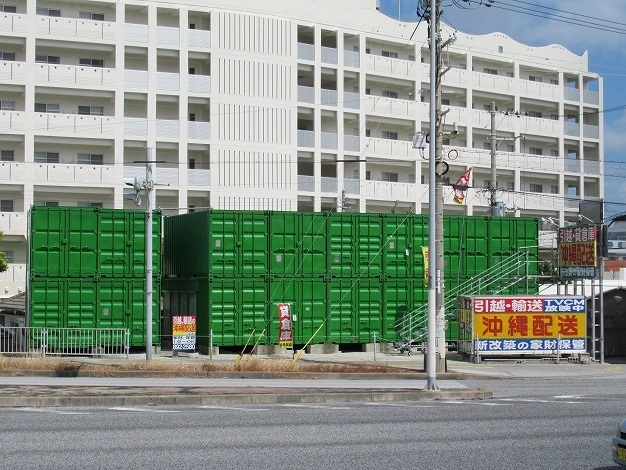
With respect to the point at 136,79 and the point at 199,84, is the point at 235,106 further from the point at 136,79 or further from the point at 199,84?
the point at 136,79

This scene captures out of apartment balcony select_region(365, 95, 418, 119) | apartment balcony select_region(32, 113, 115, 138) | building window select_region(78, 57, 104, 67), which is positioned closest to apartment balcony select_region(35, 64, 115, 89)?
building window select_region(78, 57, 104, 67)

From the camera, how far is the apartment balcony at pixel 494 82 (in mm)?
75312

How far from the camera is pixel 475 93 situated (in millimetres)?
75938

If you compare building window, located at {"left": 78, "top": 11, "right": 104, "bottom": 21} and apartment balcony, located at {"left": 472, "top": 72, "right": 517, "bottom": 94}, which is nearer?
building window, located at {"left": 78, "top": 11, "right": 104, "bottom": 21}

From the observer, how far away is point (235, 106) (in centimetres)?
6375

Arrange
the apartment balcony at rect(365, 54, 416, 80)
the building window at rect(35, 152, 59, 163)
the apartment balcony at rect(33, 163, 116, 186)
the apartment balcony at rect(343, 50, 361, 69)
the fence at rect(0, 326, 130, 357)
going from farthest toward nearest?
1. the apartment balcony at rect(365, 54, 416, 80)
2. the apartment balcony at rect(343, 50, 361, 69)
3. the building window at rect(35, 152, 59, 163)
4. the apartment balcony at rect(33, 163, 116, 186)
5. the fence at rect(0, 326, 130, 357)

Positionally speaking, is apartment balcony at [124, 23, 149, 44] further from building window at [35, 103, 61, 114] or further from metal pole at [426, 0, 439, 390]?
metal pole at [426, 0, 439, 390]

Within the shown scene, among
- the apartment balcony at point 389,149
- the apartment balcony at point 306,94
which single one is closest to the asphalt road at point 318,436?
the apartment balcony at point 306,94

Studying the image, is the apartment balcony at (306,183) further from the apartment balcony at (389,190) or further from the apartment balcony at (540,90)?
the apartment balcony at (540,90)

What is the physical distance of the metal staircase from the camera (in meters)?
36.3

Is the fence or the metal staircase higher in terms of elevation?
the metal staircase

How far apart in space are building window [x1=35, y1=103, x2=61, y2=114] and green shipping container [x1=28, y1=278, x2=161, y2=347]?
96.2ft

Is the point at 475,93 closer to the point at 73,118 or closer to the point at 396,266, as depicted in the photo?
the point at 73,118

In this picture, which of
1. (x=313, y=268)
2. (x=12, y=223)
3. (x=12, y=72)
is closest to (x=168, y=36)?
(x=12, y=72)
